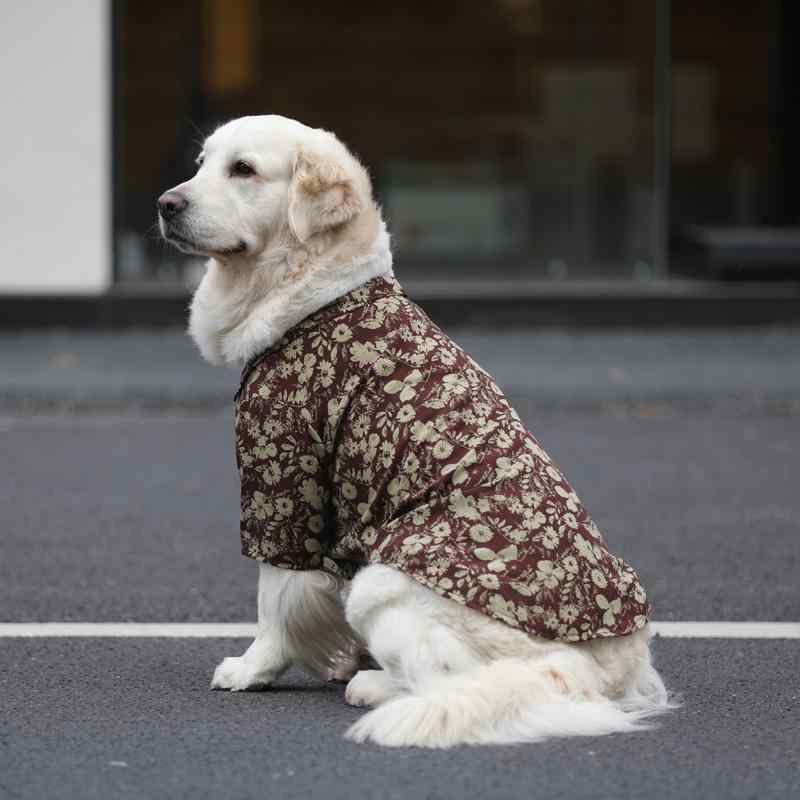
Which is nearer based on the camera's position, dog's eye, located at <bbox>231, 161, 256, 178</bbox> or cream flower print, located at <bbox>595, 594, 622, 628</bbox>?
cream flower print, located at <bbox>595, 594, 622, 628</bbox>

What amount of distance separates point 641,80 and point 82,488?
790 centimetres

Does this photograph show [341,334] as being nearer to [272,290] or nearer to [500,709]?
[272,290]

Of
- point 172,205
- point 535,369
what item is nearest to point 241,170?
point 172,205

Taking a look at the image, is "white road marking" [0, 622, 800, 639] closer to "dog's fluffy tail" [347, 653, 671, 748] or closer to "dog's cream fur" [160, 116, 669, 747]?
"dog's cream fur" [160, 116, 669, 747]

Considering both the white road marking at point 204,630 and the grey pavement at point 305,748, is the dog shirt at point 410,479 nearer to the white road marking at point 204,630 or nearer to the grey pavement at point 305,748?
the grey pavement at point 305,748

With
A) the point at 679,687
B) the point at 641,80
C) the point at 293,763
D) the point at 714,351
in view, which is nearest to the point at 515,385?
the point at 714,351

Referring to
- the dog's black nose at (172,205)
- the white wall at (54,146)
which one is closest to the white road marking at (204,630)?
the dog's black nose at (172,205)

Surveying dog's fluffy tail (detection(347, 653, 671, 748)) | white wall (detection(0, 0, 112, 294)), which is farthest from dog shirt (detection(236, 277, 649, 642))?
white wall (detection(0, 0, 112, 294))

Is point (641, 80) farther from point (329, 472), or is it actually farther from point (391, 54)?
point (329, 472)

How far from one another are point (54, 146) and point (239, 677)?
977 centimetres

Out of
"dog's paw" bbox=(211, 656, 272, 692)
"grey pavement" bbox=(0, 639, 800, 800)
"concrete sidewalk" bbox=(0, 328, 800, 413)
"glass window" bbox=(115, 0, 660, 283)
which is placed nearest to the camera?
"grey pavement" bbox=(0, 639, 800, 800)

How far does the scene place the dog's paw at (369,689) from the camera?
4.53 m

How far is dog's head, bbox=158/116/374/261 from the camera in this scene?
15.2 feet

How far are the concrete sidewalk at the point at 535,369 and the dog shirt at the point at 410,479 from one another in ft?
19.4
